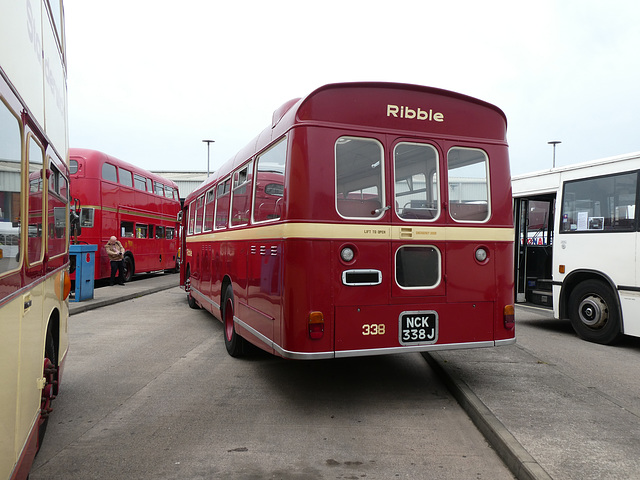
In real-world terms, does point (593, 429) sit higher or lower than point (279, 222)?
lower

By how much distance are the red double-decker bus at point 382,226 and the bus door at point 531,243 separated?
5.26 meters

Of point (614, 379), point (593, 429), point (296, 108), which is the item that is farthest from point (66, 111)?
point (614, 379)

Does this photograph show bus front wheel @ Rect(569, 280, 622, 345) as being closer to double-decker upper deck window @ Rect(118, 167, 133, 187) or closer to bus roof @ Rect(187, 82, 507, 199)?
bus roof @ Rect(187, 82, 507, 199)

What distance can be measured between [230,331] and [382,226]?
3.15 metres

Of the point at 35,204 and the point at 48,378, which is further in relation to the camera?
the point at 48,378

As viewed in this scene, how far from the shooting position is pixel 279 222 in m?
4.79

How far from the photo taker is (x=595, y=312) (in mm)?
7824

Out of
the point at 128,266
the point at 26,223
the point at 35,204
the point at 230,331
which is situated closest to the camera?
the point at 26,223

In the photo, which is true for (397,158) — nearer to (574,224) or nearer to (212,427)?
(212,427)

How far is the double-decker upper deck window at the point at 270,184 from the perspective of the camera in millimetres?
4891

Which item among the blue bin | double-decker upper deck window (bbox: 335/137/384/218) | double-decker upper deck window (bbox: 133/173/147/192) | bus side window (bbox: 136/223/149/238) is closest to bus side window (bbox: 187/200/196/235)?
the blue bin

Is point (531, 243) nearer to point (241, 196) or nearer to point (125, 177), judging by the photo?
point (241, 196)

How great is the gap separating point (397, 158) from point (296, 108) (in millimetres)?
1067

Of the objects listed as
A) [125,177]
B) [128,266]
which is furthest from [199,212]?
[128,266]
